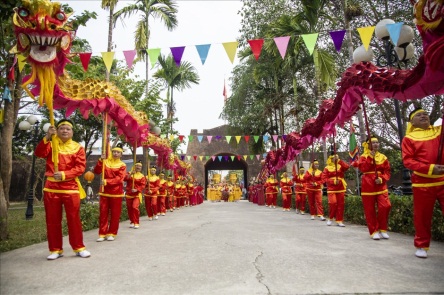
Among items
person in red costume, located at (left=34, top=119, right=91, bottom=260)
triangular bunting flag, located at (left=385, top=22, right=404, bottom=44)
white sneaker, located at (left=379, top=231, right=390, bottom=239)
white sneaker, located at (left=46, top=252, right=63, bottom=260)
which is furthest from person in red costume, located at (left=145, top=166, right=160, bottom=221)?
triangular bunting flag, located at (left=385, top=22, right=404, bottom=44)

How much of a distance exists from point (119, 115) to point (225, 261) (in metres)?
4.70

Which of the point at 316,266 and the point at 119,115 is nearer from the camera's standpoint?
the point at 316,266

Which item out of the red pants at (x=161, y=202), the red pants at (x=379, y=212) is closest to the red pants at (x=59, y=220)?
the red pants at (x=379, y=212)

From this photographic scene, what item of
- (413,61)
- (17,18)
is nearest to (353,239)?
(17,18)

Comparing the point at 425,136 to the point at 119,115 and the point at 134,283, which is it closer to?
the point at 134,283

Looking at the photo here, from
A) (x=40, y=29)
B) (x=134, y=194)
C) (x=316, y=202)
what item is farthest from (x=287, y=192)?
(x=40, y=29)

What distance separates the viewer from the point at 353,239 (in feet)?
19.9

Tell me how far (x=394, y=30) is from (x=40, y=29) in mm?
6776

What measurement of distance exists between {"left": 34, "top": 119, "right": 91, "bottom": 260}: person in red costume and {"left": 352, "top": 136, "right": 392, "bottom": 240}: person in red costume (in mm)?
4986

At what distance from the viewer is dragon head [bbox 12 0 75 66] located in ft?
14.8

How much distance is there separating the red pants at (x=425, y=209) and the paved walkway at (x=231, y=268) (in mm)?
267

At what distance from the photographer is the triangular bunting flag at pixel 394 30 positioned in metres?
6.87

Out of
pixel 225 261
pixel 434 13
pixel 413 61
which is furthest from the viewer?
pixel 413 61

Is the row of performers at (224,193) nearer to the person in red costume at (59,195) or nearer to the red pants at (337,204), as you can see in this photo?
the red pants at (337,204)
